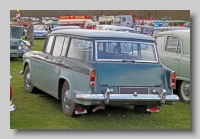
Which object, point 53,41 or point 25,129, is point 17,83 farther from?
point 25,129

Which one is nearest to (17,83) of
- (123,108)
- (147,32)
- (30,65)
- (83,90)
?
(30,65)

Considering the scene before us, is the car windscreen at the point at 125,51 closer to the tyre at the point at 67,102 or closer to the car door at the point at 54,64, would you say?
the tyre at the point at 67,102

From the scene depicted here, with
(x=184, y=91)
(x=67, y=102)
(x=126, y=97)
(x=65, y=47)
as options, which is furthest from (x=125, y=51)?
(x=184, y=91)

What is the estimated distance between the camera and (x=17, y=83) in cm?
993

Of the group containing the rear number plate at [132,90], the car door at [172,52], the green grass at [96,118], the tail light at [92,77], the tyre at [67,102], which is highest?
the car door at [172,52]

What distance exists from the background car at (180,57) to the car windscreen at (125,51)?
5.73 ft

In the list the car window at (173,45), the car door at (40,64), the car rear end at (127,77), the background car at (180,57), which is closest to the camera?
the car rear end at (127,77)

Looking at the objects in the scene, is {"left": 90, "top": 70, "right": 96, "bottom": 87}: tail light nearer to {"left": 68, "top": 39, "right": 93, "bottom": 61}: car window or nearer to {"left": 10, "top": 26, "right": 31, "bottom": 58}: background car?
{"left": 68, "top": 39, "right": 93, "bottom": 61}: car window

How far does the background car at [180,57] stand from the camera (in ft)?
27.5

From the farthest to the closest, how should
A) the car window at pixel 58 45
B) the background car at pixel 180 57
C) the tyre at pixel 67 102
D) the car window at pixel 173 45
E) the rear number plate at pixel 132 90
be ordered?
1. the car window at pixel 173 45
2. the background car at pixel 180 57
3. the car window at pixel 58 45
4. the tyre at pixel 67 102
5. the rear number plate at pixel 132 90

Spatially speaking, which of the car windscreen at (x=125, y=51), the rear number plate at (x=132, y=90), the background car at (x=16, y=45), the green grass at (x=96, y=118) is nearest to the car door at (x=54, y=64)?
the green grass at (x=96, y=118)

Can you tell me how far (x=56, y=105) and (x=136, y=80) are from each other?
2090 millimetres

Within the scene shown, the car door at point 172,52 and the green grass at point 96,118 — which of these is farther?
the car door at point 172,52

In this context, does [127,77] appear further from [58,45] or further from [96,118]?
[58,45]
